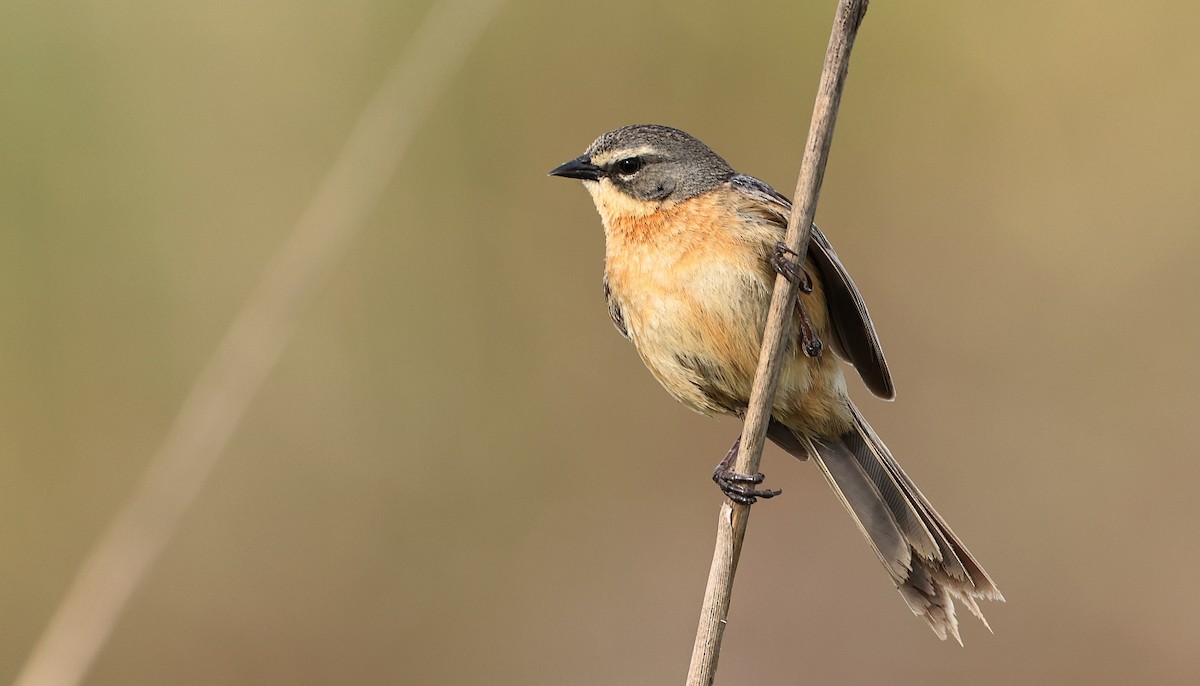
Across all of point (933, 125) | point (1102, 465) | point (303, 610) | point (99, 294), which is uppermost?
point (933, 125)

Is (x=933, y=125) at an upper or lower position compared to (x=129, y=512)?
upper

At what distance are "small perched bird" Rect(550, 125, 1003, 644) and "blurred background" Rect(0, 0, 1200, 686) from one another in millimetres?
1513

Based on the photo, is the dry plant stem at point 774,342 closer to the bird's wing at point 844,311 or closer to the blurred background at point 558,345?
the bird's wing at point 844,311

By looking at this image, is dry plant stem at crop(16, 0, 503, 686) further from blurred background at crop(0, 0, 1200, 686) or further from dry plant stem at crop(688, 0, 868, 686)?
blurred background at crop(0, 0, 1200, 686)

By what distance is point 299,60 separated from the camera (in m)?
4.88

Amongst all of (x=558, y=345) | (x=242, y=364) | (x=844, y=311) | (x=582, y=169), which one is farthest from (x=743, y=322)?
(x=558, y=345)

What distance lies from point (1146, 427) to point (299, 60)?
4.22m

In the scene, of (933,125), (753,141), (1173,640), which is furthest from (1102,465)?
(753,141)

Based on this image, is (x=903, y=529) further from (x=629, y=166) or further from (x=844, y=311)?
(x=629, y=166)

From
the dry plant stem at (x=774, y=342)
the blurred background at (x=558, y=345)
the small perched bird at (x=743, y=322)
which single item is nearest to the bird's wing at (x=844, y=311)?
the small perched bird at (x=743, y=322)

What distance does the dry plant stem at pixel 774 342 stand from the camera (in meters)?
2.01

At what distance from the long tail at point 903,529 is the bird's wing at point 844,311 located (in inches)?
8.1

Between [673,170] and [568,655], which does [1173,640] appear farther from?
[673,170]

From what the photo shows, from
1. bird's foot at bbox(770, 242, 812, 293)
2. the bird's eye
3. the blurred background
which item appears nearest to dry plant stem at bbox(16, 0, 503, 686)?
the bird's eye
